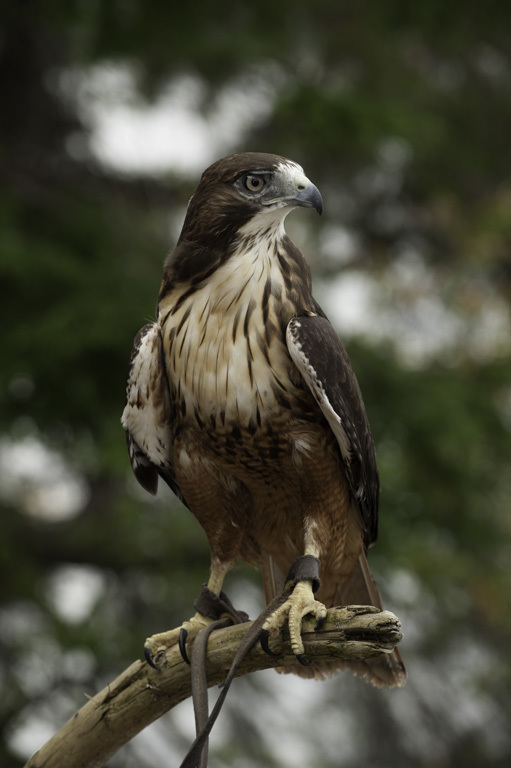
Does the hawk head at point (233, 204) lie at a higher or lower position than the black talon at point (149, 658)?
higher

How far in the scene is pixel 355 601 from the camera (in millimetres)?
3043

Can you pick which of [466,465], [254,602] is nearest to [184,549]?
[254,602]

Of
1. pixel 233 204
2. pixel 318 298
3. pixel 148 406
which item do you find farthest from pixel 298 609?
pixel 318 298

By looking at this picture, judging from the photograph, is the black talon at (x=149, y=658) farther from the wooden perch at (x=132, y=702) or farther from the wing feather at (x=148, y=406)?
the wing feather at (x=148, y=406)

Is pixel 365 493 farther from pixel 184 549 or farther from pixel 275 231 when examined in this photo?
pixel 184 549

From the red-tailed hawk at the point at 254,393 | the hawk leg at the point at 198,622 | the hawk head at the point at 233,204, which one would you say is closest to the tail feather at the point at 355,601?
the red-tailed hawk at the point at 254,393

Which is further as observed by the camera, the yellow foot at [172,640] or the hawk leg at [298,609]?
the yellow foot at [172,640]

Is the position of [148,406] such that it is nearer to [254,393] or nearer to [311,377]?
[254,393]

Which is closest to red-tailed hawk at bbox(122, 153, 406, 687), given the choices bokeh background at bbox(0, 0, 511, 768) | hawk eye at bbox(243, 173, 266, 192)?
hawk eye at bbox(243, 173, 266, 192)

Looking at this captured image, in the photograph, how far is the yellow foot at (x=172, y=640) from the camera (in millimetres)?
2750

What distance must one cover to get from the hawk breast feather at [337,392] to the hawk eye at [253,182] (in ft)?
1.33

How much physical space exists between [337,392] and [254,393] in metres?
0.25

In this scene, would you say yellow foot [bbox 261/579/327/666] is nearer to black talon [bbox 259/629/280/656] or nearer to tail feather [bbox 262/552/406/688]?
black talon [bbox 259/629/280/656]

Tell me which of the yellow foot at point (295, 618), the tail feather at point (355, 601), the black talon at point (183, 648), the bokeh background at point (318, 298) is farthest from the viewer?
the bokeh background at point (318, 298)
